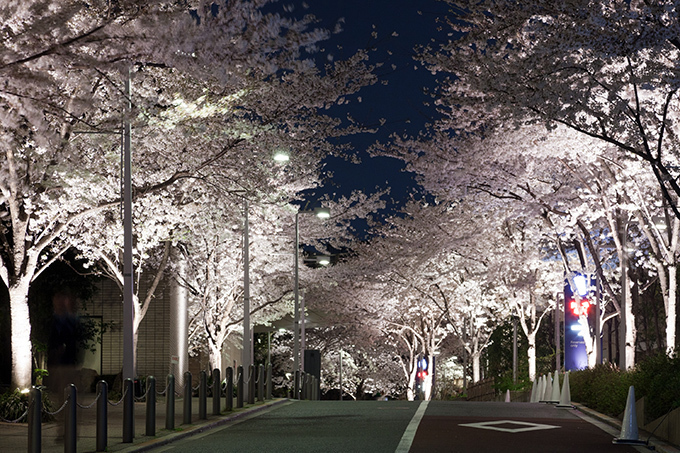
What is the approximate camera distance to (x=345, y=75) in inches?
706

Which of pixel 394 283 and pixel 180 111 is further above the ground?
pixel 180 111

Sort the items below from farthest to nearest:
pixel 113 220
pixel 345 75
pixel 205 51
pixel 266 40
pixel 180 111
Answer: pixel 113 220
pixel 345 75
pixel 180 111
pixel 266 40
pixel 205 51

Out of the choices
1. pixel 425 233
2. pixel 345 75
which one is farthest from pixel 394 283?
pixel 345 75

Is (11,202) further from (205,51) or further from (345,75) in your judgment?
(205,51)

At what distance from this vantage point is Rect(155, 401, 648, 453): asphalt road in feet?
38.9

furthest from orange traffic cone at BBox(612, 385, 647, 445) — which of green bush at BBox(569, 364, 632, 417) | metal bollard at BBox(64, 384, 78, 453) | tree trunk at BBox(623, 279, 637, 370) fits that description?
tree trunk at BBox(623, 279, 637, 370)

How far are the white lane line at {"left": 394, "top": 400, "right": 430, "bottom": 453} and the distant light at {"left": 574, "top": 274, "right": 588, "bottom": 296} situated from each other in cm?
1086

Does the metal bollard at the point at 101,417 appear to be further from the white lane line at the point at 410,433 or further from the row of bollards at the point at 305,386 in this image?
the row of bollards at the point at 305,386

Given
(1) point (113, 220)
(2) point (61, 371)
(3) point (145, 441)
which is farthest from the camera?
(2) point (61, 371)

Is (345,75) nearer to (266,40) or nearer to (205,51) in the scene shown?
(266,40)

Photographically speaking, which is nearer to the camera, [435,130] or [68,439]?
[68,439]

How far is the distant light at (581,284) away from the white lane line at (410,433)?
1086 cm

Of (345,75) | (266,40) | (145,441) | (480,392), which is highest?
(345,75)

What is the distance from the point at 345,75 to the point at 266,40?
6.69 meters
